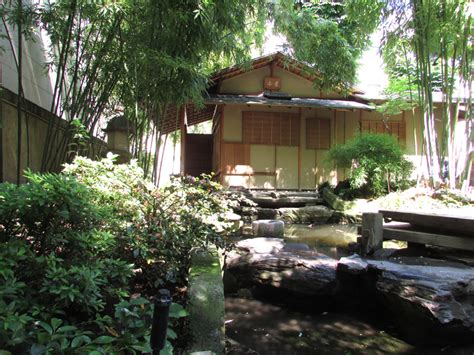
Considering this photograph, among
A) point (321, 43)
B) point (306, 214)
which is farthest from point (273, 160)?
point (321, 43)

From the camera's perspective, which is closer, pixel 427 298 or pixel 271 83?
pixel 427 298

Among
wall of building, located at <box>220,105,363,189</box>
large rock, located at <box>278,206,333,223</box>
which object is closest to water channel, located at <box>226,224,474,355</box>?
large rock, located at <box>278,206,333,223</box>

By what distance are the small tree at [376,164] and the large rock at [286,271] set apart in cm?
529

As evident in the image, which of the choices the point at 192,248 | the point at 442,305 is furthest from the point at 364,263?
the point at 192,248

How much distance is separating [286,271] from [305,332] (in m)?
0.87

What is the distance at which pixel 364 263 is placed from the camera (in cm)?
452

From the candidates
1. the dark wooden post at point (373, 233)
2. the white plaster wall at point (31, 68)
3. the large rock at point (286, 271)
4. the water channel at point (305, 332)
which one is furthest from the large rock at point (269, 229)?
the white plaster wall at point (31, 68)

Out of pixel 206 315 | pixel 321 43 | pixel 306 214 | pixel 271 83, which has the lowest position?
pixel 206 315

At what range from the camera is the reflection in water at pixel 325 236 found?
654cm

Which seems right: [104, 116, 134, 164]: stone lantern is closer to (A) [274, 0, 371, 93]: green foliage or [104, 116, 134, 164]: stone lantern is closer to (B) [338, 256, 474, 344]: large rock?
(B) [338, 256, 474, 344]: large rock

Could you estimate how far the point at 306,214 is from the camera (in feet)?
31.3

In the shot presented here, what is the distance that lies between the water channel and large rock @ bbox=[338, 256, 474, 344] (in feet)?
0.44

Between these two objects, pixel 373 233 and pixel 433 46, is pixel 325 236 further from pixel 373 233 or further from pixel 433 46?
pixel 433 46

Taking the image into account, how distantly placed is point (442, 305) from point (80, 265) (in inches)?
122
